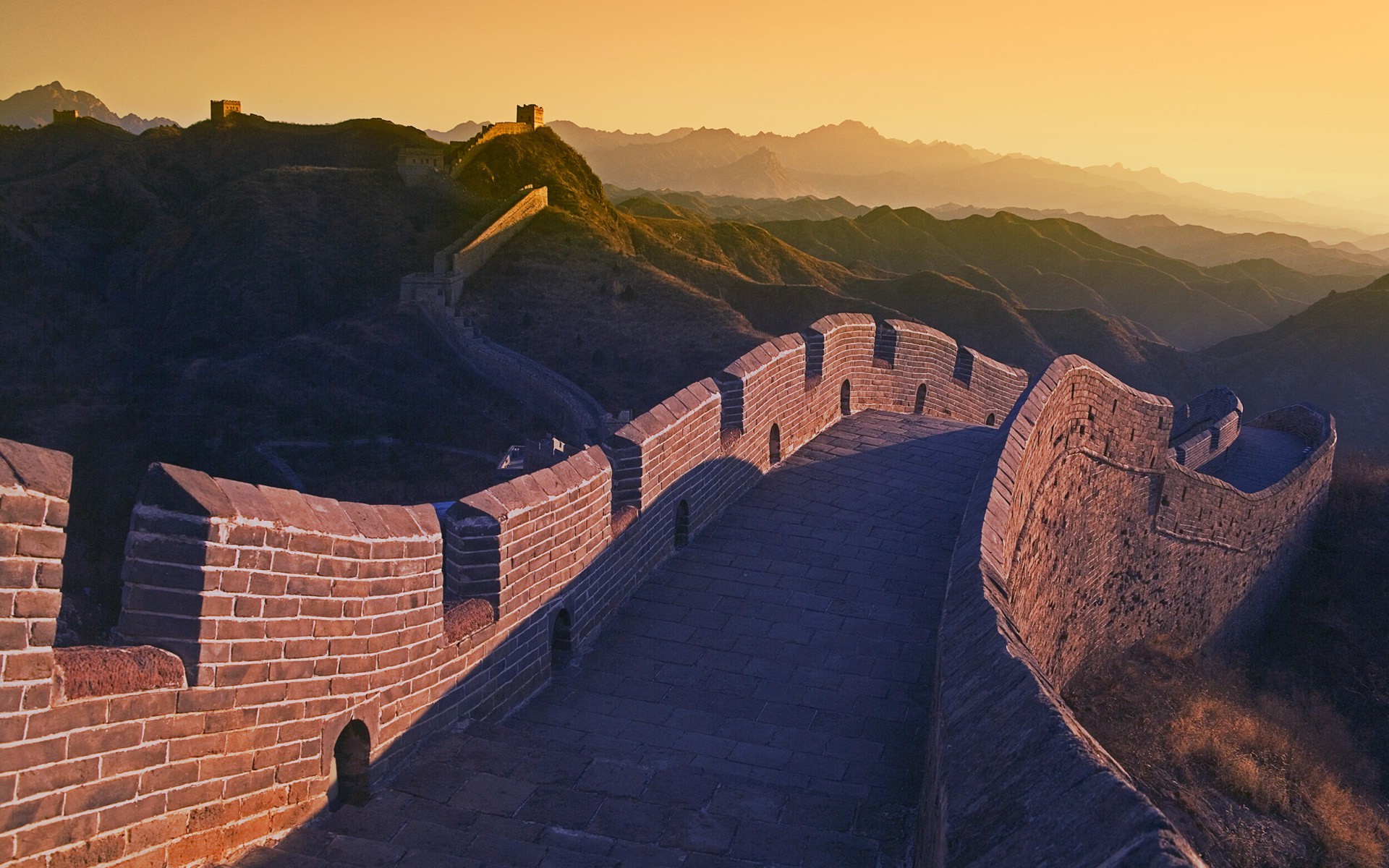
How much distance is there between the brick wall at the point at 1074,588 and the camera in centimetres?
279

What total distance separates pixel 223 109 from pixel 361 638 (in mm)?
69141

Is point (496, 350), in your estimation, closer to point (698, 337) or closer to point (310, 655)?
point (698, 337)

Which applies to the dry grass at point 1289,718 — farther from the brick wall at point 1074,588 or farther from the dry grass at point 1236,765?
the brick wall at point 1074,588

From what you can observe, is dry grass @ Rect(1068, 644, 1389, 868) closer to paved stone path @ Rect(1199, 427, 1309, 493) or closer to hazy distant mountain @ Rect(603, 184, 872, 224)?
paved stone path @ Rect(1199, 427, 1309, 493)

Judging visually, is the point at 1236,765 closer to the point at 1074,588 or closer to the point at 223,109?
the point at 1074,588

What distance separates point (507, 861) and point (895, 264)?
7893cm

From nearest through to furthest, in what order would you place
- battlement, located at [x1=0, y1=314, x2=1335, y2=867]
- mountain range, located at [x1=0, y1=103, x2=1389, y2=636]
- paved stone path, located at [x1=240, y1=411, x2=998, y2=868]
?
1. battlement, located at [x1=0, y1=314, x2=1335, y2=867]
2. paved stone path, located at [x1=240, y1=411, x2=998, y2=868]
3. mountain range, located at [x1=0, y1=103, x2=1389, y2=636]

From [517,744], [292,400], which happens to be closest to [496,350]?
[292,400]

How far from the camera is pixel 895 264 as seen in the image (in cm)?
8012

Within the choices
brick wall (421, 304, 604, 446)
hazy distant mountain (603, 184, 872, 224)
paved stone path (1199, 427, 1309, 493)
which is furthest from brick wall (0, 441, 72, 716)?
hazy distant mountain (603, 184, 872, 224)

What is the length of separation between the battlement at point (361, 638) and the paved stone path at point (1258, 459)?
9799 mm

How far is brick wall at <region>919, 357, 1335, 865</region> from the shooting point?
279 centimetres

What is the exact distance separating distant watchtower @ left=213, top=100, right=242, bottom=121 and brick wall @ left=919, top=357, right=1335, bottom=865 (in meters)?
60.4

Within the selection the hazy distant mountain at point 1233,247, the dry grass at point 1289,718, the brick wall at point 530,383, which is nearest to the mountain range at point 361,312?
the brick wall at point 530,383
